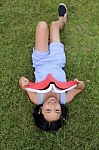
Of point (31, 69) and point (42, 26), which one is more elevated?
point (42, 26)

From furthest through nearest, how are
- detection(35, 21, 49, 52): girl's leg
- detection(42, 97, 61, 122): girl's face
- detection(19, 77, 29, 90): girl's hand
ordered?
detection(35, 21, 49, 52): girl's leg → detection(19, 77, 29, 90): girl's hand → detection(42, 97, 61, 122): girl's face

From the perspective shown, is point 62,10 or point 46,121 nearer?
point 46,121

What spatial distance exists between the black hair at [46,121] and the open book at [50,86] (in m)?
0.13

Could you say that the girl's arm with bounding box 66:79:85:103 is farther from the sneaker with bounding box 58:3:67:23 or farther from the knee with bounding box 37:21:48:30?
the sneaker with bounding box 58:3:67:23

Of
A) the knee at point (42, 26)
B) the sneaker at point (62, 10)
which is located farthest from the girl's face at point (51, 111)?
the sneaker at point (62, 10)

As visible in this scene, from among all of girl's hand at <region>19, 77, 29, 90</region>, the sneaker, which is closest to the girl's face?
girl's hand at <region>19, 77, 29, 90</region>

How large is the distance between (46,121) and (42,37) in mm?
717

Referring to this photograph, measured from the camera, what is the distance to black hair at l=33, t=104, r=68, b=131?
115 inches

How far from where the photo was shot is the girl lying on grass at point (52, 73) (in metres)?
2.90

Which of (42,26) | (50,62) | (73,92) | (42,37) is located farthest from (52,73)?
(42,26)

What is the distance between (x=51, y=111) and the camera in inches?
113

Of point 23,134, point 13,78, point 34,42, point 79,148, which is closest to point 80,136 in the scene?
point 79,148

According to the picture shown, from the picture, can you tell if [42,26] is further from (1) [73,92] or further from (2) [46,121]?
(2) [46,121]

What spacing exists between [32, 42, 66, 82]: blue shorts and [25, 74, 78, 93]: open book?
92 millimetres
